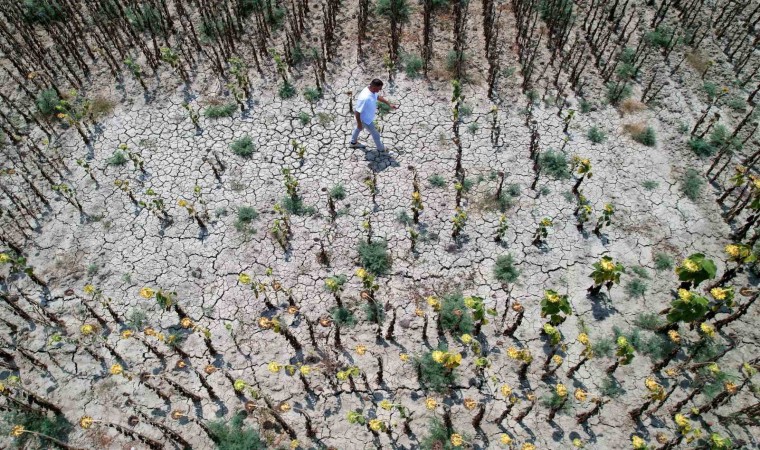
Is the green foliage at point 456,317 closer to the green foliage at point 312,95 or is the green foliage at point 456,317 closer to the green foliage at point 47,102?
the green foliage at point 312,95

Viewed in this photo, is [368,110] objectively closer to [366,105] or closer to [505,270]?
[366,105]

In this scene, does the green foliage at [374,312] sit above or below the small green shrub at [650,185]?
below

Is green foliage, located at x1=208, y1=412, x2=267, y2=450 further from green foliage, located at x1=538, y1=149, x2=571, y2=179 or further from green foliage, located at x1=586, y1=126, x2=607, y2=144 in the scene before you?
green foliage, located at x1=586, y1=126, x2=607, y2=144

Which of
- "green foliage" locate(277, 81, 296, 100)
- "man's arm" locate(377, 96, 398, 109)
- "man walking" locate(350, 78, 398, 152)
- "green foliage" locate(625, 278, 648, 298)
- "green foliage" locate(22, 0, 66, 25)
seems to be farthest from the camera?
"green foliage" locate(22, 0, 66, 25)

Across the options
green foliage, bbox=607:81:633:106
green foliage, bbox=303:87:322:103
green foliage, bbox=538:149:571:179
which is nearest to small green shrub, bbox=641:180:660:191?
green foliage, bbox=538:149:571:179

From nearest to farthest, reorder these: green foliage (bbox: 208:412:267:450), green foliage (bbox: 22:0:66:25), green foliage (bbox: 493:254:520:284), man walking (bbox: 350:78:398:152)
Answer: green foliage (bbox: 208:412:267:450)
green foliage (bbox: 493:254:520:284)
man walking (bbox: 350:78:398:152)
green foliage (bbox: 22:0:66:25)

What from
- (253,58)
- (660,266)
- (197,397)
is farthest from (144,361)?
(660,266)

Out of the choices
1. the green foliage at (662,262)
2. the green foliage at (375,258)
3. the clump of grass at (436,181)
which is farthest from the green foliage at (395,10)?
the green foliage at (662,262)
